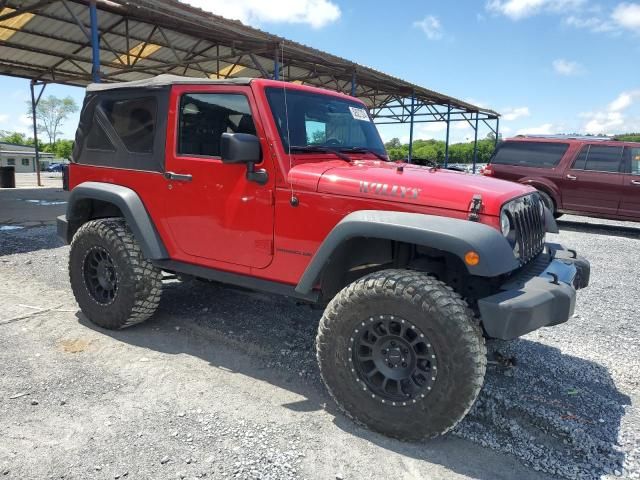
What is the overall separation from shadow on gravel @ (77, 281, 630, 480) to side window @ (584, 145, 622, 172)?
724cm

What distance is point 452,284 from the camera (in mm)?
2887

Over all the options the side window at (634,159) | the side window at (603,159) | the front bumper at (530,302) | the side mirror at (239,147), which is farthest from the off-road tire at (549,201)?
the side mirror at (239,147)

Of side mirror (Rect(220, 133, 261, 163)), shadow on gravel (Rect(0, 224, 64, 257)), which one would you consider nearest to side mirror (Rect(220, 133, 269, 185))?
side mirror (Rect(220, 133, 261, 163))

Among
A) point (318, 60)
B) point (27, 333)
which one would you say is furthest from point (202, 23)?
point (27, 333)

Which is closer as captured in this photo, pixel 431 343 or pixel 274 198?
pixel 431 343

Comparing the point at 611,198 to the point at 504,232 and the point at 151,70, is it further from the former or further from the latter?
the point at 151,70

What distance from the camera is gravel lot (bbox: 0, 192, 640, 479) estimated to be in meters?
2.33

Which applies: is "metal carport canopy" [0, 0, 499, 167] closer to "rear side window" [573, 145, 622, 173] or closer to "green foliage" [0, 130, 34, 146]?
"rear side window" [573, 145, 622, 173]

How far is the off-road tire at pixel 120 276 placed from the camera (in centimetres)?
367

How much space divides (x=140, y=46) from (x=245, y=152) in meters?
12.1

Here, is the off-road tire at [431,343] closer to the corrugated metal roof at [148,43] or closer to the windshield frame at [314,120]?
the windshield frame at [314,120]

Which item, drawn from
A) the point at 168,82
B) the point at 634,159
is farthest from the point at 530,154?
the point at 168,82

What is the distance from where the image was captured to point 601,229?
34.4 feet

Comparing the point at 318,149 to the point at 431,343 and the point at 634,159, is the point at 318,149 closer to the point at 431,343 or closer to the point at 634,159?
the point at 431,343
